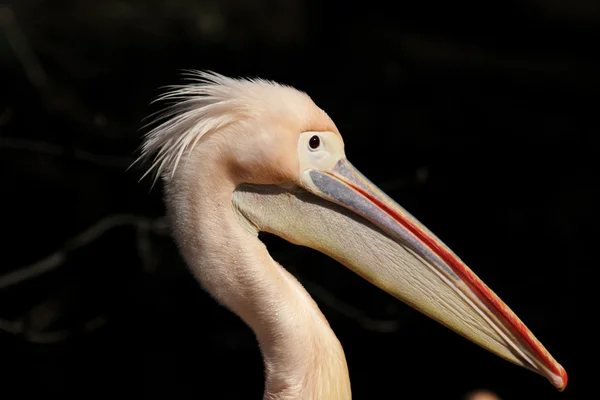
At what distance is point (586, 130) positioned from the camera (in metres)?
Result: 2.95

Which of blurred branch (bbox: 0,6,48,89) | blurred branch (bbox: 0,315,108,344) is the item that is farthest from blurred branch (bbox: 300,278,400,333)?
blurred branch (bbox: 0,6,48,89)

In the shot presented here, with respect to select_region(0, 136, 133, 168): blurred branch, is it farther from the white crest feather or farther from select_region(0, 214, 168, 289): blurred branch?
the white crest feather

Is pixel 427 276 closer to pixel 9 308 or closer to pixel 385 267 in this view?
pixel 385 267

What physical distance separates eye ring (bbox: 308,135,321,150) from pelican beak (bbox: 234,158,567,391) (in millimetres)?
51

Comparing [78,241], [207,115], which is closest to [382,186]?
[78,241]

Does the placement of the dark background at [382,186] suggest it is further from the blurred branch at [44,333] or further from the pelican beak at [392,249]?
the pelican beak at [392,249]

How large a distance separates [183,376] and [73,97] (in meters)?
1.26

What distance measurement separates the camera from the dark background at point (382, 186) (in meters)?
2.92

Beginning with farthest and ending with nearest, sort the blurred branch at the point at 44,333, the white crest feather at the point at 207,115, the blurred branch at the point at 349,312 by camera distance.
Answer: the blurred branch at the point at 349,312 < the blurred branch at the point at 44,333 < the white crest feather at the point at 207,115

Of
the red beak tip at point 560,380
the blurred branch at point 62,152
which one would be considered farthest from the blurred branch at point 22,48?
the red beak tip at point 560,380

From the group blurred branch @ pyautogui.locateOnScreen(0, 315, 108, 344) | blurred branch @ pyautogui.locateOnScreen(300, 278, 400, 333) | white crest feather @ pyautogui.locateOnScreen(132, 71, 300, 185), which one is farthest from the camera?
blurred branch @ pyautogui.locateOnScreen(300, 278, 400, 333)

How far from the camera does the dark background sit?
9.59 ft

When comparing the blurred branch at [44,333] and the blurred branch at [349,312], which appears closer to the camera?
the blurred branch at [44,333]

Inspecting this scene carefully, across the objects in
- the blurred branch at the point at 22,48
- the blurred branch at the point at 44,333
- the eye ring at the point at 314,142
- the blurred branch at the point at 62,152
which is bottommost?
the blurred branch at the point at 44,333
